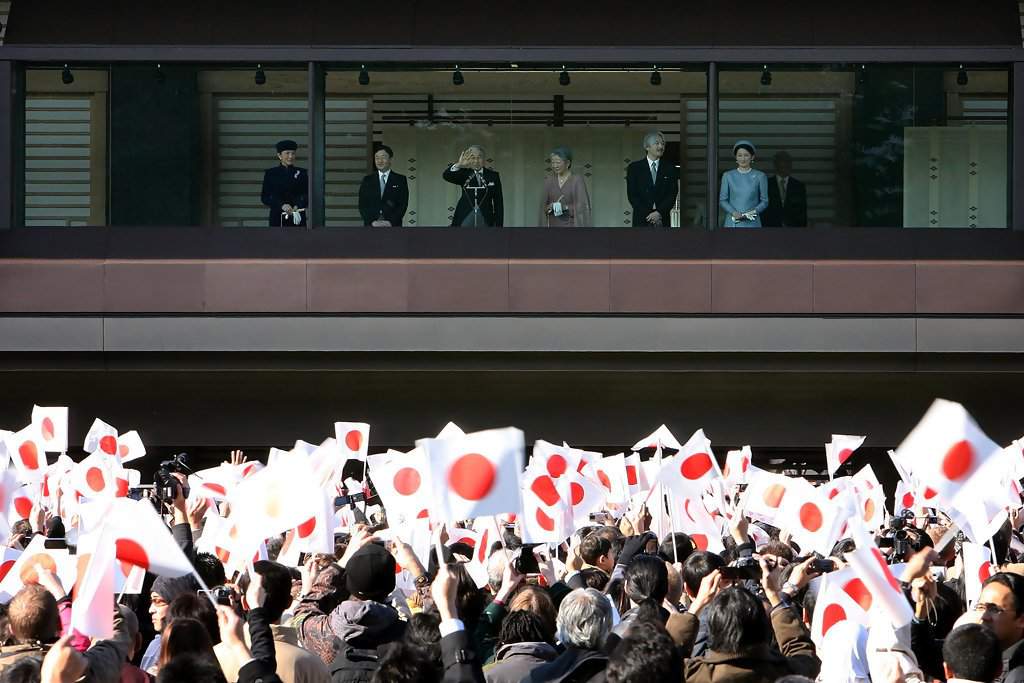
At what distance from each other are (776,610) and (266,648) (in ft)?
8.15

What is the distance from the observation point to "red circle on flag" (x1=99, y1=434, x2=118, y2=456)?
56.8 ft

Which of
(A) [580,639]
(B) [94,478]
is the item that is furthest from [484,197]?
(A) [580,639]

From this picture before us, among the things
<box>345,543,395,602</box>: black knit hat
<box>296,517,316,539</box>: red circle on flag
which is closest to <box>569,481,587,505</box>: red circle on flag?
<box>296,517,316,539</box>: red circle on flag

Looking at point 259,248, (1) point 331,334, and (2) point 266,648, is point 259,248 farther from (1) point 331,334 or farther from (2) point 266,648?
(2) point 266,648

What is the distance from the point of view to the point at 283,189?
23.4m

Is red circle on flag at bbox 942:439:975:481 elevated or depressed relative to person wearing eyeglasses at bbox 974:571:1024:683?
elevated

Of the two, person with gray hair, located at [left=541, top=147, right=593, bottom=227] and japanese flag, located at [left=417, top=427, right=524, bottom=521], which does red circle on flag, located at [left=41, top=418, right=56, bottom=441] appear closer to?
person with gray hair, located at [left=541, top=147, right=593, bottom=227]

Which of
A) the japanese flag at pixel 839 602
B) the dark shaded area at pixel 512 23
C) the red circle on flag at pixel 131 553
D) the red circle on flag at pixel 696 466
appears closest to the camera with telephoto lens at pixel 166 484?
the red circle on flag at pixel 131 553

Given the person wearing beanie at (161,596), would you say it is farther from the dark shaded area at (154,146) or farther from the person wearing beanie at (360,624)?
the dark shaded area at (154,146)

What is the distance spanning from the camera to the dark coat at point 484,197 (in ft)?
75.3

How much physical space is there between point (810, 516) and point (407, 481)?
2.56 metres

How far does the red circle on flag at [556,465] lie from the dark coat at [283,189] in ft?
37.6

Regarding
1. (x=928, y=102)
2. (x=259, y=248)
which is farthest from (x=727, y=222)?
(x=259, y=248)

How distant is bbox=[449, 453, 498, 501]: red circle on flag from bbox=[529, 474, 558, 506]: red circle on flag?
A: 10.6 feet
